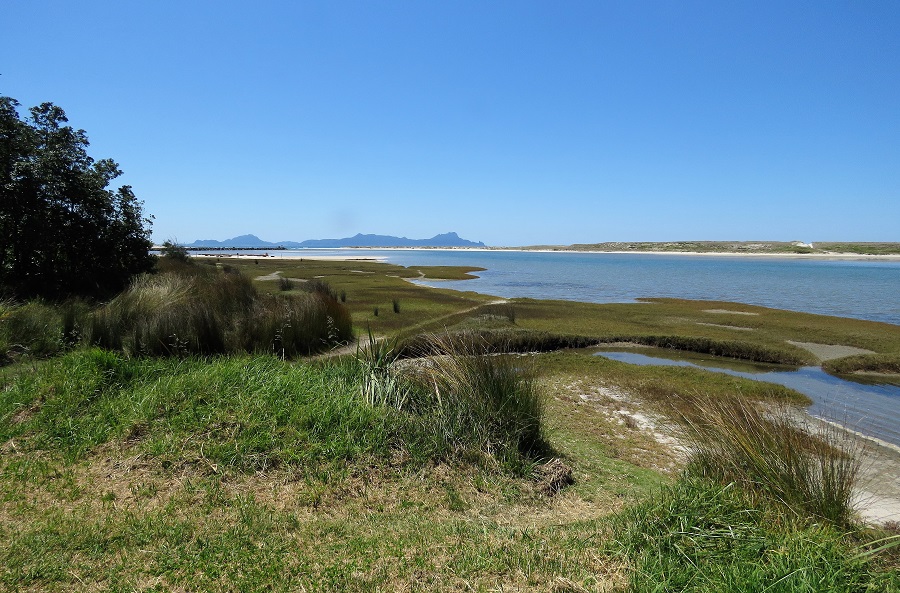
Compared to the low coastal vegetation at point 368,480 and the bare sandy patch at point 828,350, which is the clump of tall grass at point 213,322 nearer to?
the low coastal vegetation at point 368,480

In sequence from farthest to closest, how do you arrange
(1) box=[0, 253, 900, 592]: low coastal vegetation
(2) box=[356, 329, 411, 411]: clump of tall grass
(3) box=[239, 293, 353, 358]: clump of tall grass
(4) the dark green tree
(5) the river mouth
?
(4) the dark green tree → (3) box=[239, 293, 353, 358]: clump of tall grass → (5) the river mouth → (2) box=[356, 329, 411, 411]: clump of tall grass → (1) box=[0, 253, 900, 592]: low coastal vegetation

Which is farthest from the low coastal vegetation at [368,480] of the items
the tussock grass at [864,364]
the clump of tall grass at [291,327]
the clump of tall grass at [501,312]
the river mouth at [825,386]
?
the clump of tall grass at [501,312]

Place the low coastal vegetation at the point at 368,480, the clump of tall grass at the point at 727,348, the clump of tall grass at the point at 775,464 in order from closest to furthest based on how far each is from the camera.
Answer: the low coastal vegetation at the point at 368,480, the clump of tall grass at the point at 775,464, the clump of tall grass at the point at 727,348

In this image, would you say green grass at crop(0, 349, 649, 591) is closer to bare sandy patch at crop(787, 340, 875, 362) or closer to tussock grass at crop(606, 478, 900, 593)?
tussock grass at crop(606, 478, 900, 593)

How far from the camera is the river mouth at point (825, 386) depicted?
34.5ft

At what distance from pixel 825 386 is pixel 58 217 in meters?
24.6

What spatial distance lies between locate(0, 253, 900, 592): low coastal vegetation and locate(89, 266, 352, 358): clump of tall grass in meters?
0.07

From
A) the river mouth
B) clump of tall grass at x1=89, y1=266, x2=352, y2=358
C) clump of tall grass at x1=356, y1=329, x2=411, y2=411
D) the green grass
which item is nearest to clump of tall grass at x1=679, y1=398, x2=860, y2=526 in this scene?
the green grass

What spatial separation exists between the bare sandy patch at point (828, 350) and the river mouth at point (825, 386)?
1913 mm

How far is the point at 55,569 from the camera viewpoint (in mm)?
3547

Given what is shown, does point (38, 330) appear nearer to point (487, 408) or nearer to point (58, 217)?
point (58, 217)

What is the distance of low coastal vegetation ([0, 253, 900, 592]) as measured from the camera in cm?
352

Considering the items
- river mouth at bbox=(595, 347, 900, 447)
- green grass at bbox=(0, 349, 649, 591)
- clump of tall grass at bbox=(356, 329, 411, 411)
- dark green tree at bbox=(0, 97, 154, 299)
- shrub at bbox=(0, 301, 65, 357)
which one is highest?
dark green tree at bbox=(0, 97, 154, 299)

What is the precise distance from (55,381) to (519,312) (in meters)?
21.6
